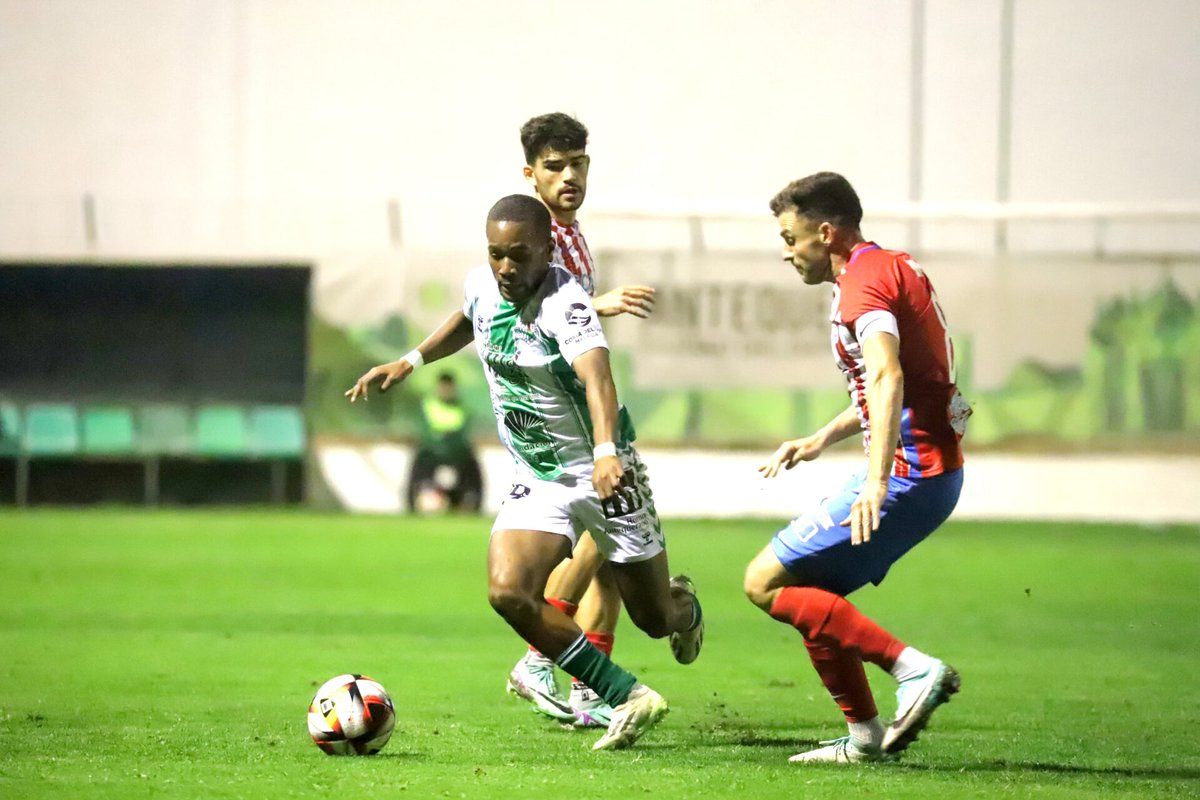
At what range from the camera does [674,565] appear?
51.3 feet

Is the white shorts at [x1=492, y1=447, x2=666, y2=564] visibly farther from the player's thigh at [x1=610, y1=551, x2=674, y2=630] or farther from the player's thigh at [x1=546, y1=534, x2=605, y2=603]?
the player's thigh at [x1=546, y1=534, x2=605, y2=603]

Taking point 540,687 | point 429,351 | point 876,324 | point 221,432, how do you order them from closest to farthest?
point 876,324 < point 429,351 < point 540,687 < point 221,432

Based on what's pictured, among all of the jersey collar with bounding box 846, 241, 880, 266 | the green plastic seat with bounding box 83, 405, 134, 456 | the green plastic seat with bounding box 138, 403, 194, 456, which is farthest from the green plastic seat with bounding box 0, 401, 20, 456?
the jersey collar with bounding box 846, 241, 880, 266

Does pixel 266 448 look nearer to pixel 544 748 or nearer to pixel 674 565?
pixel 674 565

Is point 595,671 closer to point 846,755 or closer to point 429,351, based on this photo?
point 846,755

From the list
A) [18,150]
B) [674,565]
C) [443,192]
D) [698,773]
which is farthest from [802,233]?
[18,150]

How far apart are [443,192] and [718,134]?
398cm

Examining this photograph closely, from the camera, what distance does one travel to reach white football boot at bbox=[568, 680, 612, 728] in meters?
7.19

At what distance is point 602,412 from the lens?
20.1 feet

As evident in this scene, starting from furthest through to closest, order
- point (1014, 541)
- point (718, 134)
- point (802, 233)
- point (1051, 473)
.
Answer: point (718, 134) → point (1051, 473) → point (1014, 541) → point (802, 233)

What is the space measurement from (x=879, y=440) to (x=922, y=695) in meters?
0.98

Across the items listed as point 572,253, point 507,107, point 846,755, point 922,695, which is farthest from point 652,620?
point 507,107

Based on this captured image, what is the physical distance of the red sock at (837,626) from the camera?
6.23 m

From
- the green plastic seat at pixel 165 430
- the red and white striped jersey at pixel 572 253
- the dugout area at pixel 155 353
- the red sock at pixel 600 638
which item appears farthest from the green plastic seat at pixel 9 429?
the red and white striped jersey at pixel 572 253
